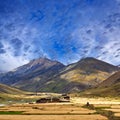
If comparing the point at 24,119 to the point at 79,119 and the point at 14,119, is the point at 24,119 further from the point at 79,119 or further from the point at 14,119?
the point at 79,119

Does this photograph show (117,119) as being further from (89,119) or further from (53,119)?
(53,119)

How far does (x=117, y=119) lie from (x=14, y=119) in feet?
74.0

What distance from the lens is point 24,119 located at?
228ft

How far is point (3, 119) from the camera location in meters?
68.8

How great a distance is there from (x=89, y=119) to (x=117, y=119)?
705cm

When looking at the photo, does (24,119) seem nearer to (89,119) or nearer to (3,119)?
(3,119)

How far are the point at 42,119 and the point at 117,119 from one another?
1665 cm

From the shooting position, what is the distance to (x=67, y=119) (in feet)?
231

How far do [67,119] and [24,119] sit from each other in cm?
913

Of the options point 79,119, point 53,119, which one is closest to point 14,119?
point 53,119

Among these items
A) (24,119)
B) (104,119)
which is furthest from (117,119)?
(24,119)

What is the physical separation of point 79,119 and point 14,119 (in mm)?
13749

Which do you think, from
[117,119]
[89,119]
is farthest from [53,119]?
[117,119]

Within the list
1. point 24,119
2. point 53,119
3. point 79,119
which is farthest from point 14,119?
point 79,119
